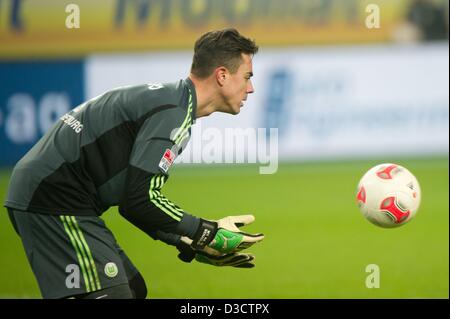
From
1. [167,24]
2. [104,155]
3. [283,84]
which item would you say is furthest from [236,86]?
[167,24]

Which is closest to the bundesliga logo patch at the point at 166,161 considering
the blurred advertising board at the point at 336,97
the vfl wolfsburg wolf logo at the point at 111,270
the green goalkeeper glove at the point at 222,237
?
the green goalkeeper glove at the point at 222,237

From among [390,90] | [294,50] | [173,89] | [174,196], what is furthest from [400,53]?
[173,89]

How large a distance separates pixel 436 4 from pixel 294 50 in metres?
2.69

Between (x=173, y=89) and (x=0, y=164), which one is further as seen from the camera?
(x=0, y=164)

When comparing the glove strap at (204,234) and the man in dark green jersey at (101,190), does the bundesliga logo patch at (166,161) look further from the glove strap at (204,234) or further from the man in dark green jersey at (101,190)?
the glove strap at (204,234)

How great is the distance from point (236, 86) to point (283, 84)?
832cm

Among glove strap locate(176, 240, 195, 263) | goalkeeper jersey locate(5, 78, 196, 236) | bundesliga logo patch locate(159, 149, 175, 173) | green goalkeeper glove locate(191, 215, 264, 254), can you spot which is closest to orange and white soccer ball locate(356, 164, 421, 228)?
green goalkeeper glove locate(191, 215, 264, 254)

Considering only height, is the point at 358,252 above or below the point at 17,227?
below

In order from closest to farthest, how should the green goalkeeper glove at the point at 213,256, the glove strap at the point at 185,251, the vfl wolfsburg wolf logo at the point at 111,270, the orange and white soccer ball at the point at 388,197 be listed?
1. the vfl wolfsburg wolf logo at the point at 111,270
2. the green goalkeeper glove at the point at 213,256
3. the glove strap at the point at 185,251
4. the orange and white soccer ball at the point at 388,197

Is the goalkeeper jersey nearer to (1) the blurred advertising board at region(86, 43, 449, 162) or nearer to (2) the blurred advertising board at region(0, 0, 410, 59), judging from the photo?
(1) the blurred advertising board at region(86, 43, 449, 162)

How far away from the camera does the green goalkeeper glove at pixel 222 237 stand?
13.9 feet

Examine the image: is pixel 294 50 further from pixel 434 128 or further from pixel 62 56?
pixel 62 56

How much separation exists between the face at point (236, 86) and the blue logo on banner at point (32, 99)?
8.26 metres
